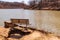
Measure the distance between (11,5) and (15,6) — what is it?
4.81ft

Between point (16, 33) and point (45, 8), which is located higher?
point (16, 33)

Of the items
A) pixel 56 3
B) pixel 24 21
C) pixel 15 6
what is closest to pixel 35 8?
pixel 56 3

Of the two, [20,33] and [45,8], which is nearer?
[20,33]

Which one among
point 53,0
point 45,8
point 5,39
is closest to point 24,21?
point 5,39

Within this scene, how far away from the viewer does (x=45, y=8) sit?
55250 millimetres

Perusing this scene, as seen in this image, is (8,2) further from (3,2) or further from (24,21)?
(24,21)

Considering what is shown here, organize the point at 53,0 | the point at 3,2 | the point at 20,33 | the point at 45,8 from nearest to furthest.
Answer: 1. the point at 20,33
2. the point at 45,8
3. the point at 53,0
4. the point at 3,2

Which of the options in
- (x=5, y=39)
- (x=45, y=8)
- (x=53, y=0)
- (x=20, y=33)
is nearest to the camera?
(x=5, y=39)

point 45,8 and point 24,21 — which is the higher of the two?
point 24,21

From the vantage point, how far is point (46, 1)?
2403 inches

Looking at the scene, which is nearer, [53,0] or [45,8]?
[45,8]

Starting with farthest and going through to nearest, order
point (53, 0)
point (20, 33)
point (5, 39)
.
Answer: point (53, 0) → point (20, 33) → point (5, 39)

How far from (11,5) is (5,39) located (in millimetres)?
57139

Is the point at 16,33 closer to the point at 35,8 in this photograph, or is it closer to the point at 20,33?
the point at 20,33
